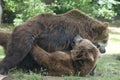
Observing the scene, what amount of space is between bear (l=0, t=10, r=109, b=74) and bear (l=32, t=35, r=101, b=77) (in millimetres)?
143

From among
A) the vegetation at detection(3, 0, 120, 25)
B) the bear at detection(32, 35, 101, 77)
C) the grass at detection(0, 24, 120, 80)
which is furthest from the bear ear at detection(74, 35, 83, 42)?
the vegetation at detection(3, 0, 120, 25)

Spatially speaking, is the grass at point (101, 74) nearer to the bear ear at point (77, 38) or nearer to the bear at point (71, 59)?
the bear at point (71, 59)

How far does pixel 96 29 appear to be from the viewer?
699cm

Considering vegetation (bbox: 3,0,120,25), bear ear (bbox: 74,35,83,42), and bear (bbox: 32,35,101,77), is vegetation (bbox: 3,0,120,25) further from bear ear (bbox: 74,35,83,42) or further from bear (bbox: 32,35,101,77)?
bear (bbox: 32,35,101,77)

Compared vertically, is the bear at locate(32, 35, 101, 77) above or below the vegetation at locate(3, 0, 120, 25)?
above

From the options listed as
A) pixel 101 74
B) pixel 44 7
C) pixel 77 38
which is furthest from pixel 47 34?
pixel 44 7

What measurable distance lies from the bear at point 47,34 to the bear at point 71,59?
14cm

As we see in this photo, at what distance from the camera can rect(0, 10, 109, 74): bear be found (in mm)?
6293

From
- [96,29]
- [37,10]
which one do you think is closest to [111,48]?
[37,10]

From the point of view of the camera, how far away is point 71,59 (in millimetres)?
6441

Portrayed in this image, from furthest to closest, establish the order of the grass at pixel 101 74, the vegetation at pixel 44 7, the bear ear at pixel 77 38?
the vegetation at pixel 44 7 < the bear ear at pixel 77 38 < the grass at pixel 101 74

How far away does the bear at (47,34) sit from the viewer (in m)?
6.29

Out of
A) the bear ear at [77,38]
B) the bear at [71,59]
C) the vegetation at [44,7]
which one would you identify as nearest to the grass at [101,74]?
the bear at [71,59]

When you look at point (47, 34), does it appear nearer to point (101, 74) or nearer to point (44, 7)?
point (101, 74)
